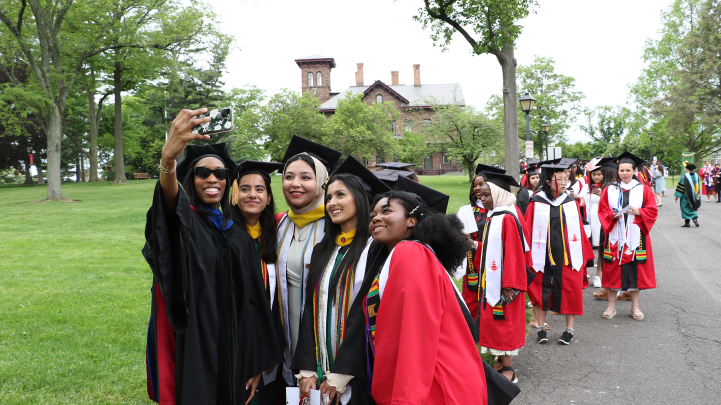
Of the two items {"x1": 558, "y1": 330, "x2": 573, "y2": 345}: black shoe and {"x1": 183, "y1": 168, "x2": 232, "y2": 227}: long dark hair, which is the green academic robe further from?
{"x1": 183, "y1": 168, "x2": 232, "y2": 227}: long dark hair

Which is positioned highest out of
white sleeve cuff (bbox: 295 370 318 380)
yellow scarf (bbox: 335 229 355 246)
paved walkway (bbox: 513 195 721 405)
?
yellow scarf (bbox: 335 229 355 246)

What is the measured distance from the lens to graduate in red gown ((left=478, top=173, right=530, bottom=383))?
4406 mm

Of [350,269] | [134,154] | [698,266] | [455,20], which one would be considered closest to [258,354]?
[350,269]

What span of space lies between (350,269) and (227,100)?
1772 inches

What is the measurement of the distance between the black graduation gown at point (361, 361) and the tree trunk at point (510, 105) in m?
13.7

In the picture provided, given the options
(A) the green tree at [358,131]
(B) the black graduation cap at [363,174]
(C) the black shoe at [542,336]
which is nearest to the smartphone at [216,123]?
(B) the black graduation cap at [363,174]

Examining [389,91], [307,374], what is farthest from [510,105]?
[389,91]

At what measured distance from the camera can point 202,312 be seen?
94.8 inches

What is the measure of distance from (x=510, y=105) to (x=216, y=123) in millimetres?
14602

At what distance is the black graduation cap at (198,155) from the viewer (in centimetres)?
271

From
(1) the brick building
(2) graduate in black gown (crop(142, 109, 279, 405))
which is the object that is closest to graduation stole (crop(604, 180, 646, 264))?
(2) graduate in black gown (crop(142, 109, 279, 405))

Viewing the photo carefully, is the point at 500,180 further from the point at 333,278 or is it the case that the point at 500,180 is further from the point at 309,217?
the point at 333,278

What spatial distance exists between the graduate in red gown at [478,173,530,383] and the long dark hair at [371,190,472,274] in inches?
86.2

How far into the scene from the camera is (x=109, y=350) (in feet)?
16.4
